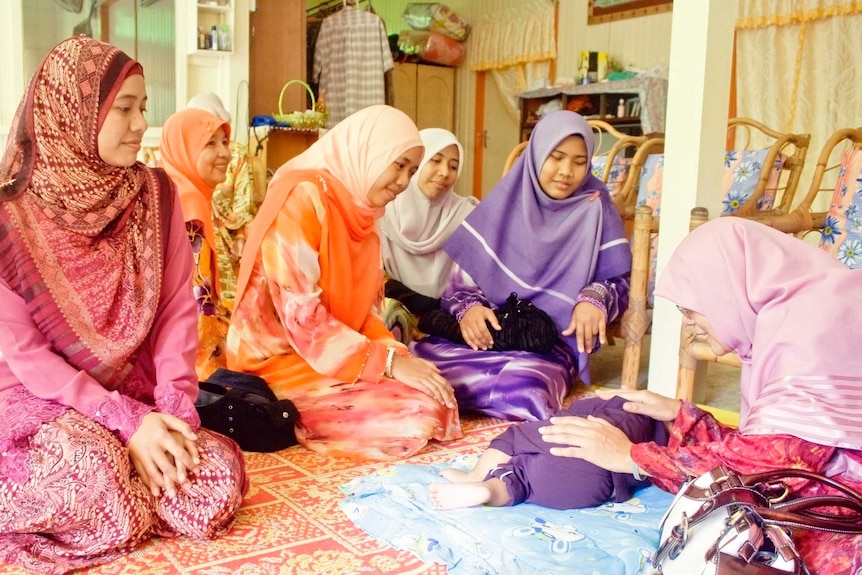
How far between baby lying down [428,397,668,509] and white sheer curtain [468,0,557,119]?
5975 millimetres

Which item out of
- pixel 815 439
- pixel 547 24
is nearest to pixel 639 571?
pixel 815 439

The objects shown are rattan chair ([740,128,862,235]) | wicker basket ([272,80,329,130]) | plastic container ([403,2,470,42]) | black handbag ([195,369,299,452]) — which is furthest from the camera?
plastic container ([403,2,470,42])

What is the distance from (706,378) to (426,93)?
5628 mm

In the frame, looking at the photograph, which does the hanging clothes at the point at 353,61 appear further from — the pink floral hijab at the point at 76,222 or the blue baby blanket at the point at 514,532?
the blue baby blanket at the point at 514,532

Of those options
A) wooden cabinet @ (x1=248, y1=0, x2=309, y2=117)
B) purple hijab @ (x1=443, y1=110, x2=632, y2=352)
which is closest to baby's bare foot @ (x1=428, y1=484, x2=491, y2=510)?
purple hijab @ (x1=443, y1=110, x2=632, y2=352)

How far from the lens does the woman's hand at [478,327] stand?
279cm

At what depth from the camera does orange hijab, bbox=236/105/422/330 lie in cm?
237

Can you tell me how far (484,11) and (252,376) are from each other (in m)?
6.51

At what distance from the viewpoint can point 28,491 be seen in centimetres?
156

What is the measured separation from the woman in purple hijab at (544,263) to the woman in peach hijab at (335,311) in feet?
1.39

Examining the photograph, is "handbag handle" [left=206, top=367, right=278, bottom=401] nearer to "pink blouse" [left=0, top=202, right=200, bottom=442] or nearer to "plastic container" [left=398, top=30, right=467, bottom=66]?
"pink blouse" [left=0, top=202, right=200, bottom=442]

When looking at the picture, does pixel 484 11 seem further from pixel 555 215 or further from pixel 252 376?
pixel 252 376

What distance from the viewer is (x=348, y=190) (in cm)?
246

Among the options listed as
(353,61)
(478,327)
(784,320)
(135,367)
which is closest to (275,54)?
(353,61)
